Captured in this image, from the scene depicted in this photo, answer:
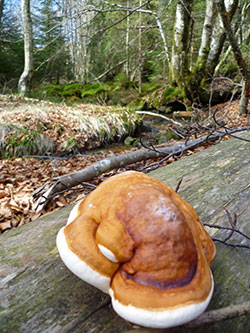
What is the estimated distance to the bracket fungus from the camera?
0.64 metres

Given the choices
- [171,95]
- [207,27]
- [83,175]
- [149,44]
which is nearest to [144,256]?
[83,175]

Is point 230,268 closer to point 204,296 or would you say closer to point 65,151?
point 204,296

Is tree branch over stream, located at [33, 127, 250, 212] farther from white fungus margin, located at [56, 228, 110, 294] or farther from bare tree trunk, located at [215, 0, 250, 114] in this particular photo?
bare tree trunk, located at [215, 0, 250, 114]

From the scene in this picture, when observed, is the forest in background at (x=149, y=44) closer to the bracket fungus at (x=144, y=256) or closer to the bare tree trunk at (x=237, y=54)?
the bare tree trunk at (x=237, y=54)

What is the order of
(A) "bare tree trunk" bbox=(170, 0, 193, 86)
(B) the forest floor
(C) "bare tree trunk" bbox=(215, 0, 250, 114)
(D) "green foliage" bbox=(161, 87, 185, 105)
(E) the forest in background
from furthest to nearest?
(D) "green foliage" bbox=(161, 87, 185, 105) → (A) "bare tree trunk" bbox=(170, 0, 193, 86) → (E) the forest in background → (C) "bare tree trunk" bbox=(215, 0, 250, 114) → (B) the forest floor

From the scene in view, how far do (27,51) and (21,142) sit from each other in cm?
693

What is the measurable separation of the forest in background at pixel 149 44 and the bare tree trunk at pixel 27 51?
42mm

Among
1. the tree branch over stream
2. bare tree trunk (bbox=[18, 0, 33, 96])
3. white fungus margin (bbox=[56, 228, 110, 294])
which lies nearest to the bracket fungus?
white fungus margin (bbox=[56, 228, 110, 294])

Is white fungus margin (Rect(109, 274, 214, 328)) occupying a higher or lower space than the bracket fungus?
lower

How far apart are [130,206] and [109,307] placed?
1.36 ft

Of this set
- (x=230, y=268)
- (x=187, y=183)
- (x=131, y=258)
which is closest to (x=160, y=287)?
(x=131, y=258)

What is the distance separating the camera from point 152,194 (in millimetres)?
827

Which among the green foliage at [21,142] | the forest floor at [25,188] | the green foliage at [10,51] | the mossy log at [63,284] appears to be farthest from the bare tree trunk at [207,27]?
the green foliage at [10,51]

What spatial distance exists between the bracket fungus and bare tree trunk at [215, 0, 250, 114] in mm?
4682
